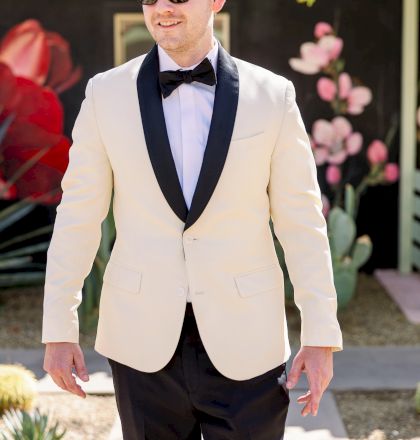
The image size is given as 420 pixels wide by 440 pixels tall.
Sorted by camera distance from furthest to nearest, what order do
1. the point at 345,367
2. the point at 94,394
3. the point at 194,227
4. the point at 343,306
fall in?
the point at 343,306 → the point at 345,367 → the point at 94,394 → the point at 194,227

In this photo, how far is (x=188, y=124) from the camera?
8.10 ft

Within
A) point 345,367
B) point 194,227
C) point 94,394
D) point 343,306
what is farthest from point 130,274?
point 343,306

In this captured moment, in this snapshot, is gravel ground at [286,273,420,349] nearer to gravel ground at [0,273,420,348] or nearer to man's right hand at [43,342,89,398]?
gravel ground at [0,273,420,348]

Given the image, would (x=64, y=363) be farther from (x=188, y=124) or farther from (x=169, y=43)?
(x=169, y=43)

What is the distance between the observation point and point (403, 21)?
7.66 meters

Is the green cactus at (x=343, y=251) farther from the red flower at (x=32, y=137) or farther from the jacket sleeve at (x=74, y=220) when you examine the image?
the jacket sleeve at (x=74, y=220)

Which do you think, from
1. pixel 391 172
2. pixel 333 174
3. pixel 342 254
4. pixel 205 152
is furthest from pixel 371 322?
pixel 205 152

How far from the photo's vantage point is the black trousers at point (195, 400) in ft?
8.13

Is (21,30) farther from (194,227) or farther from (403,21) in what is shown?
(194,227)

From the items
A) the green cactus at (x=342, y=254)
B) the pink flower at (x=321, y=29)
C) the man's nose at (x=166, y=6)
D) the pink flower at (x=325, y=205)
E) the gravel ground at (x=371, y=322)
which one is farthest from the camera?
the pink flower at (x=321, y=29)

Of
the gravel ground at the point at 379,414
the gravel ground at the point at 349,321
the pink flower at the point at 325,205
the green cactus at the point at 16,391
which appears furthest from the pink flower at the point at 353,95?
the green cactus at the point at 16,391

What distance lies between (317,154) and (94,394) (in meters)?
3.23

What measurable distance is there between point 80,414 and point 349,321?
2398mm

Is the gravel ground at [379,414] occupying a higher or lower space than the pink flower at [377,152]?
lower
